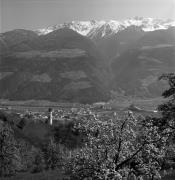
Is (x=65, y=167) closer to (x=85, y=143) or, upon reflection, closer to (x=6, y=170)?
(x=85, y=143)

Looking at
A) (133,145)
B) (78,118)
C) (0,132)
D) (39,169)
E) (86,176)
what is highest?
(78,118)

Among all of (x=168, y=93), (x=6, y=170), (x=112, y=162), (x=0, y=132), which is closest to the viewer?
(x=112, y=162)

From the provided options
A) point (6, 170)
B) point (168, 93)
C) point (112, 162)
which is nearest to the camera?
point (112, 162)

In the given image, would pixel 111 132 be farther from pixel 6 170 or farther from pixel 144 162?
pixel 6 170

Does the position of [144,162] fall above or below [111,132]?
below

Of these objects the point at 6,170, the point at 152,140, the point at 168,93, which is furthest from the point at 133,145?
the point at 6,170

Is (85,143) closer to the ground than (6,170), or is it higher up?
higher up

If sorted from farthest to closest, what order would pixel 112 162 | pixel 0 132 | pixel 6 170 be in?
pixel 0 132, pixel 6 170, pixel 112 162

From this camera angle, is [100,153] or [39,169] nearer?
[100,153]

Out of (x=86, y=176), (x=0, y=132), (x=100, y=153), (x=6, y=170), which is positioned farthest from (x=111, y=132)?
(x=0, y=132)
